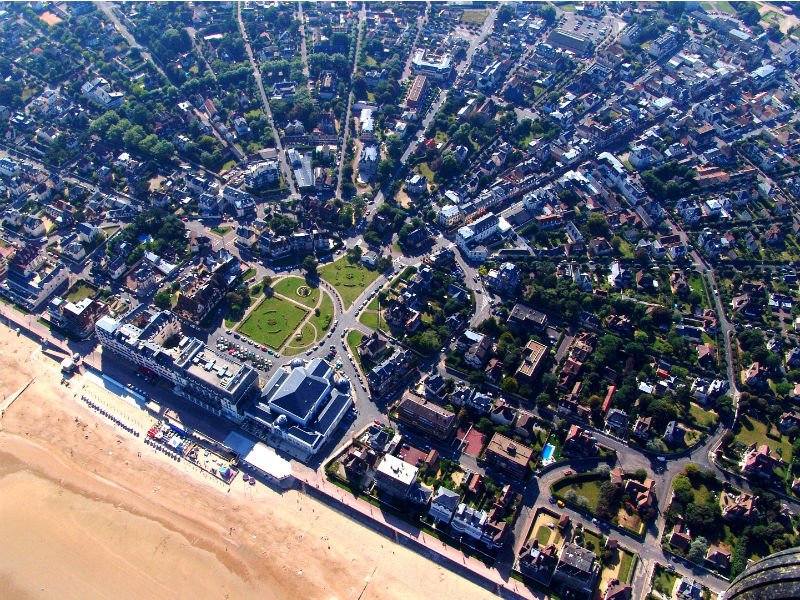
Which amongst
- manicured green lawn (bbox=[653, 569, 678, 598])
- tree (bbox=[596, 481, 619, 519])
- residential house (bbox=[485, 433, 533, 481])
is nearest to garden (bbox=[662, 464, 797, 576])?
manicured green lawn (bbox=[653, 569, 678, 598])

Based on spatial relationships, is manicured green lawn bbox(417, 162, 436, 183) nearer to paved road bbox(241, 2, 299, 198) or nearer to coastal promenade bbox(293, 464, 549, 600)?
paved road bbox(241, 2, 299, 198)

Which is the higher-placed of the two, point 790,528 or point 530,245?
point 530,245

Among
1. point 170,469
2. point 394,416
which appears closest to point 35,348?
point 170,469

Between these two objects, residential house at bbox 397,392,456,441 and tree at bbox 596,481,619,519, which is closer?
tree at bbox 596,481,619,519

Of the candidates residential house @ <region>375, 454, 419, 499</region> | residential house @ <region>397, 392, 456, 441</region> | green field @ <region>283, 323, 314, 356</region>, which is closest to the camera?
residential house @ <region>375, 454, 419, 499</region>

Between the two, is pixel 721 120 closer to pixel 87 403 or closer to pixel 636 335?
pixel 636 335
